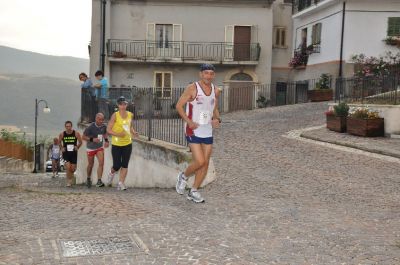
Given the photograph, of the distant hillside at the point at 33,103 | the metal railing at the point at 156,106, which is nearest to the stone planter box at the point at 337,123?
the metal railing at the point at 156,106

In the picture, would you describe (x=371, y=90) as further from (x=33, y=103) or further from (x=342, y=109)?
(x=33, y=103)

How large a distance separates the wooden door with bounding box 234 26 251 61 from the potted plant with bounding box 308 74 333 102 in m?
4.87

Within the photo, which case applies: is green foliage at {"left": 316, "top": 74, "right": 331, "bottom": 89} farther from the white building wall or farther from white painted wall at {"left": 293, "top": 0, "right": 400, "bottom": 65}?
the white building wall

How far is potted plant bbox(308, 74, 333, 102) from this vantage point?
84.2ft

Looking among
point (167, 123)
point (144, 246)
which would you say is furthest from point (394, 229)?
point (167, 123)

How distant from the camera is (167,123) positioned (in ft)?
39.2

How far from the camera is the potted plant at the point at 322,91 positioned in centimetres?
2565

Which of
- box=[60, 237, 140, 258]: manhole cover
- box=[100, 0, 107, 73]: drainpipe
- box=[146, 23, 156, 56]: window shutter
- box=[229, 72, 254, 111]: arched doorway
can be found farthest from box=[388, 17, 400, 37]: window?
box=[60, 237, 140, 258]: manhole cover

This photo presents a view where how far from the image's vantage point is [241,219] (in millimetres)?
6582

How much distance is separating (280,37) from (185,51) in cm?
649

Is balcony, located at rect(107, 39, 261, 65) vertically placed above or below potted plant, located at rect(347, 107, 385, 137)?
above

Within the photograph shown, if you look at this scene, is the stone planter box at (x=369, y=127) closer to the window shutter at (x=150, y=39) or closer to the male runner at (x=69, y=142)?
the male runner at (x=69, y=142)

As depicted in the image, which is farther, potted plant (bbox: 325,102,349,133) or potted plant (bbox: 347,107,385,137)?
potted plant (bbox: 325,102,349,133)

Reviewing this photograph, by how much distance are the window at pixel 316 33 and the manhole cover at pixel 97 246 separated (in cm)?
2428
